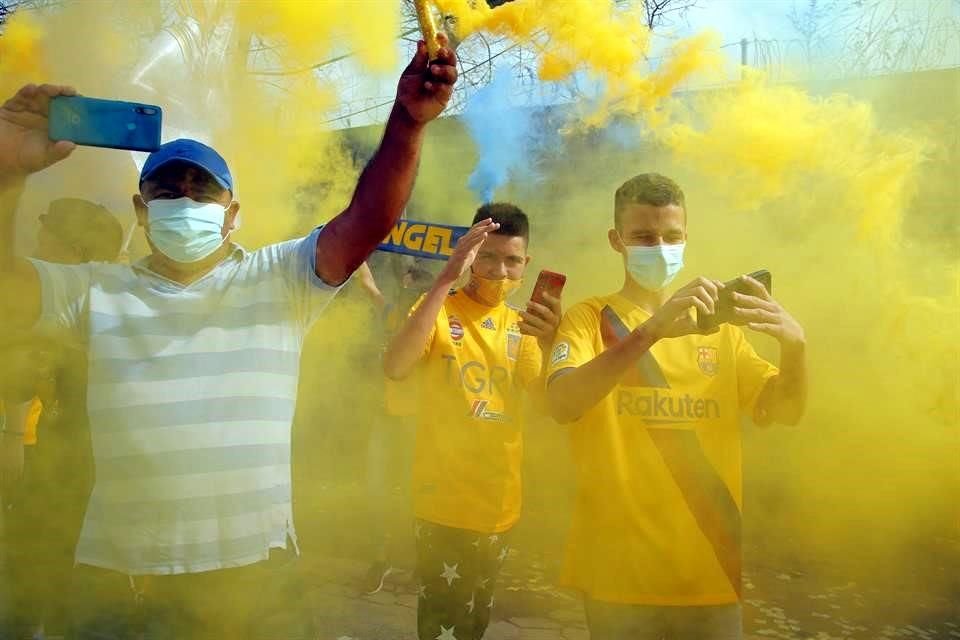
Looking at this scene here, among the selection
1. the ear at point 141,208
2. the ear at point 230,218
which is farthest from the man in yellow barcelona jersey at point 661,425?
the ear at point 141,208

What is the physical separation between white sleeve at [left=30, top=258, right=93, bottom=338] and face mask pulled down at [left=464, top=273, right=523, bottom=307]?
1289mm

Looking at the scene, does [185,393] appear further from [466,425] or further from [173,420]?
[466,425]

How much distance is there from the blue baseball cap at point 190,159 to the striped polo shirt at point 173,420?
11.4 inches

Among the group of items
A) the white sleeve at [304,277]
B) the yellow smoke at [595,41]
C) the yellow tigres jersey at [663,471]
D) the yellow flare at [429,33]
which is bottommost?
the yellow tigres jersey at [663,471]

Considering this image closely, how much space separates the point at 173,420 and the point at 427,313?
87 centimetres

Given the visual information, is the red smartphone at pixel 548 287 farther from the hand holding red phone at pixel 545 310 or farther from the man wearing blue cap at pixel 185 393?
the man wearing blue cap at pixel 185 393

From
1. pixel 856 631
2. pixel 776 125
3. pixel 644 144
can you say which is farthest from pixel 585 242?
pixel 856 631

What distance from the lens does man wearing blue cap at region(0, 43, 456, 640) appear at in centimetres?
180

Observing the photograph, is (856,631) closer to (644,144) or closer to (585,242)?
(585,242)

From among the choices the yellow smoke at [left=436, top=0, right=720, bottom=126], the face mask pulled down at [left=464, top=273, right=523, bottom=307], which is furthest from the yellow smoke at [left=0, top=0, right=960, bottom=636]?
the face mask pulled down at [left=464, top=273, right=523, bottom=307]

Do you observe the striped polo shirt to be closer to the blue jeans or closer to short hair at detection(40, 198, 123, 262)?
the blue jeans

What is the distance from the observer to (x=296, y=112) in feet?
13.9

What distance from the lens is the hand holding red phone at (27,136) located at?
176 cm

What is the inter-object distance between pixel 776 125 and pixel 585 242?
1005 millimetres
